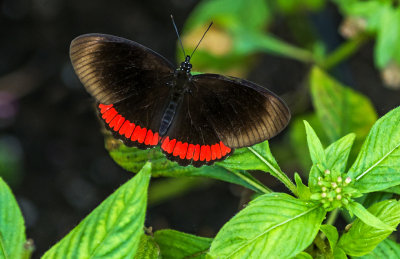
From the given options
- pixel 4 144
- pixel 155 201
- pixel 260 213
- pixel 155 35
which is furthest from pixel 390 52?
pixel 4 144

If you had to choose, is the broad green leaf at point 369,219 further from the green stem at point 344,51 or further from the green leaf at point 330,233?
the green stem at point 344,51

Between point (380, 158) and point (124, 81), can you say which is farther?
point (124, 81)

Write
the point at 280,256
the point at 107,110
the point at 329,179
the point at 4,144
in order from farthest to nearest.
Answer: the point at 4,144, the point at 107,110, the point at 329,179, the point at 280,256

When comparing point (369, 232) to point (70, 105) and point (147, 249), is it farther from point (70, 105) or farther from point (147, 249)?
point (70, 105)

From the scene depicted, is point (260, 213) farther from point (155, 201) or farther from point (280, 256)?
point (155, 201)

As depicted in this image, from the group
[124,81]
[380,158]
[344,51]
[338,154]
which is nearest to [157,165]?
[124,81]

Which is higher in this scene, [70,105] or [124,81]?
[70,105]

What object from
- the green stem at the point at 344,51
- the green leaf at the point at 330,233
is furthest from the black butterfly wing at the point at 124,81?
the green stem at the point at 344,51
